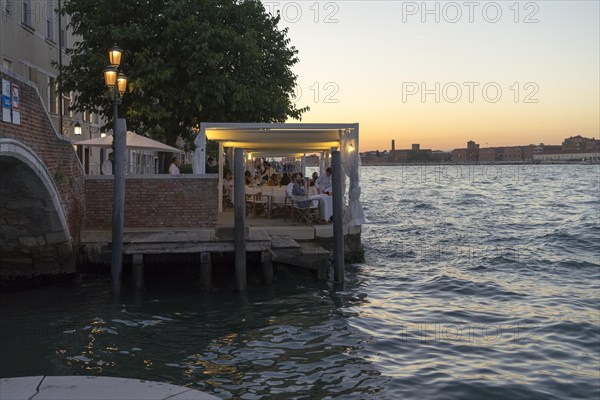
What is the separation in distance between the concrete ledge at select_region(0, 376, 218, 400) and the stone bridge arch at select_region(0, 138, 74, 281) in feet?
23.0

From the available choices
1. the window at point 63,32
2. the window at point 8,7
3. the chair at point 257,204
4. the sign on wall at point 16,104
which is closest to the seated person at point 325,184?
the chair at point 257,204

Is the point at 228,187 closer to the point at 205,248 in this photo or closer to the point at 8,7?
Result: the point at 8,7

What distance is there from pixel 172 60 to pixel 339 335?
14.1 meters

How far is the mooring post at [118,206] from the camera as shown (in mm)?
11773

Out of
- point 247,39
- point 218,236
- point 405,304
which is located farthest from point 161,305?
point 247,39

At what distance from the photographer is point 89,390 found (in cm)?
450

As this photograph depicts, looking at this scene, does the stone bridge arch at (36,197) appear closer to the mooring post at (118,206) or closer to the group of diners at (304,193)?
the mooring post at (118,206)

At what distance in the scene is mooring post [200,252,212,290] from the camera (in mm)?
12414

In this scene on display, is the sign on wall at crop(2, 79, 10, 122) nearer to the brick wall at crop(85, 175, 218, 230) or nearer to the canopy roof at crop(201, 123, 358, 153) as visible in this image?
the brick wall at crop(85, 175, 218, 230)

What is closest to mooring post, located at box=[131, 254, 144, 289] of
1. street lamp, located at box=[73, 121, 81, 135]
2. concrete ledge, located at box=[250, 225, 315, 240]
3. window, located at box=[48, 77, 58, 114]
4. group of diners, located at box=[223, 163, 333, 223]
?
concrete ledge, located at box=[250, 225, 315, 240]

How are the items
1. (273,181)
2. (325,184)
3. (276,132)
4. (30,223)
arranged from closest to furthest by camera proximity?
(30,223)
(276,132)
(325,184)
(273,181)

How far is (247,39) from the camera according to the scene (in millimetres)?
22000

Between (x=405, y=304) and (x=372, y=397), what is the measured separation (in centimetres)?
556

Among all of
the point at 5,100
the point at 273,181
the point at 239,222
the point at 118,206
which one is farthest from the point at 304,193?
the point at 5,100
